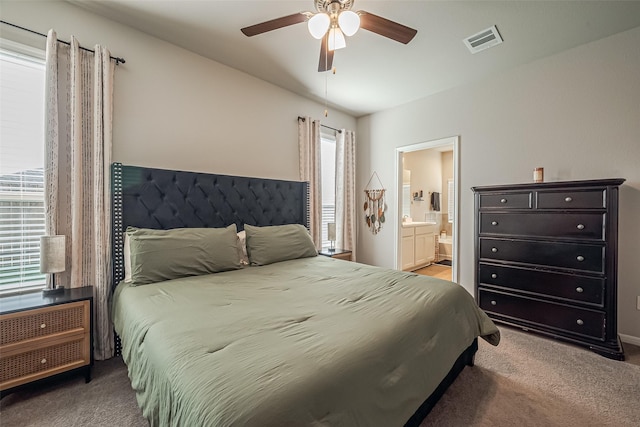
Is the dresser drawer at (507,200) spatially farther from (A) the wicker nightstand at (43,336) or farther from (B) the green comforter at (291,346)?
(A) the wicker nightstand at (43,336)

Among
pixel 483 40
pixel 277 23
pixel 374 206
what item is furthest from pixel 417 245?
pixel 277 23

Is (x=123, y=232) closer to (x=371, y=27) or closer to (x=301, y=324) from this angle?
(x=301, y=324)

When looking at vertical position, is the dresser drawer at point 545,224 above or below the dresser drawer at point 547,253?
above

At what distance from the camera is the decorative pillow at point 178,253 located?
206 cm

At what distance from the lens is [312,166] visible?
3926 mm

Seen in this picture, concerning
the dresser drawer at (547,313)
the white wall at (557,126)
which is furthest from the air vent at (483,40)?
the dresser drawer at (547,313)

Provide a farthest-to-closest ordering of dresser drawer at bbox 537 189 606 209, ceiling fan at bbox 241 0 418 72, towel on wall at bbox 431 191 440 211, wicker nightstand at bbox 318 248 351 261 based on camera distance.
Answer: towel on wall at bbox 431 191 440 211 < wicker nightstand at bbox 318 248 351 261 < dresser drawer at bbox 537 189 606 209 < ceiling fan at bbox 241 0 418 72

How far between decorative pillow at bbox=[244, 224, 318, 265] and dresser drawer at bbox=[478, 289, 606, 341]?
2027 millimetres

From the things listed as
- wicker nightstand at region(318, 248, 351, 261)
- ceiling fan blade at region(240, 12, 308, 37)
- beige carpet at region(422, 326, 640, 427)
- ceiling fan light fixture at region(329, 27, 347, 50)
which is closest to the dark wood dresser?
beige carpet at region(422, 326, 640, 427)

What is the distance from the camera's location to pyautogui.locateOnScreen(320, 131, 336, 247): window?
4340mm

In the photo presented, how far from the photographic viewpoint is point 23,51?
6.58ft

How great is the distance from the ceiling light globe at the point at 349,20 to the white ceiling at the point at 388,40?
2.21 ft

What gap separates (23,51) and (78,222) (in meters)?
1.32

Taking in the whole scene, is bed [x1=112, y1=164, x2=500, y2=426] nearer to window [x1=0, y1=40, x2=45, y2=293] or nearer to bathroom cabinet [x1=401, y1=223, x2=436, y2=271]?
window [x1=0, y1=40, x2=45, y2=293]
